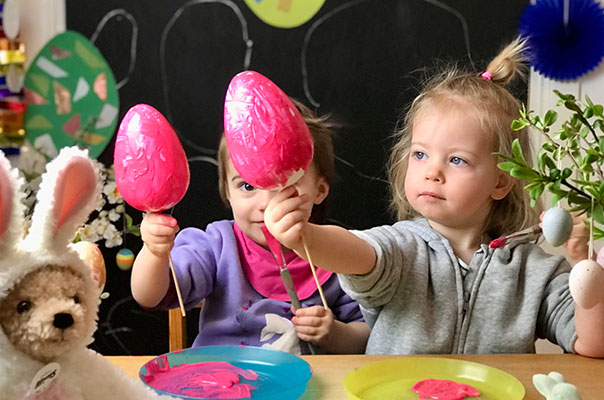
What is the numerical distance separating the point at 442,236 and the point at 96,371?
81 cm

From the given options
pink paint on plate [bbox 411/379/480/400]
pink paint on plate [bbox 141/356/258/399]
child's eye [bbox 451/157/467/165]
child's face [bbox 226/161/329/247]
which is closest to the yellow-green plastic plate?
pink paint on plate [bbox 411/379/480/400]

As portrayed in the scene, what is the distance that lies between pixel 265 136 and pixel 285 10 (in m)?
1.49

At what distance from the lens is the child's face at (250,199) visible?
1.49m

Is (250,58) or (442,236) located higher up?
(250,58)

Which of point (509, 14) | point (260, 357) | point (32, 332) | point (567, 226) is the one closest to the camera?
point (32, 332)

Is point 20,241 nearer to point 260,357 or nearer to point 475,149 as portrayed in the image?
point 260,357

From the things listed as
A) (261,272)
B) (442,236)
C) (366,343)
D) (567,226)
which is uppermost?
(567,226)

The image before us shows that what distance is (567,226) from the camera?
89cm

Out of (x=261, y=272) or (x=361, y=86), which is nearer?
(x=261, y=272)

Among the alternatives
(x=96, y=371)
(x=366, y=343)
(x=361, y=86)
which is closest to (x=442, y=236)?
(x=366, y=343)

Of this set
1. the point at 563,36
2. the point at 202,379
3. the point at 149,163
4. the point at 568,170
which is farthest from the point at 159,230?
the point at 563,36

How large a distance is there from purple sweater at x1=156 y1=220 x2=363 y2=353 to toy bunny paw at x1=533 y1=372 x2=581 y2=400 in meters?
0.64

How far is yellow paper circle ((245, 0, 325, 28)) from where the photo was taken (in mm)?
2309

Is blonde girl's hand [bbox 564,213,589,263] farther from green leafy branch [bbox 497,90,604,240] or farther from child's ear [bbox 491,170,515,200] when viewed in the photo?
green leafy branch [bbox 497,90,604,240]
